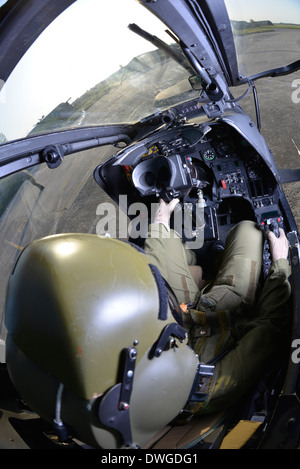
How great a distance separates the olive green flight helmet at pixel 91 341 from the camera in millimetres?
921

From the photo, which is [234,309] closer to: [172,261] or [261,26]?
[172,261]

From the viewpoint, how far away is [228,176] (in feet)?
7.91

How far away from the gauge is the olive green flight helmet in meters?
1.51

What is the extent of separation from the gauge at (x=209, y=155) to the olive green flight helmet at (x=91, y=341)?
1512mm

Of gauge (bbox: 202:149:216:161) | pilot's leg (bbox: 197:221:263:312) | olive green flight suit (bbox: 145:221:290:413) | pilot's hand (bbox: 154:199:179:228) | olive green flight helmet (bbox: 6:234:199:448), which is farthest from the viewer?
gauge (bbox: 202:149:216:161)

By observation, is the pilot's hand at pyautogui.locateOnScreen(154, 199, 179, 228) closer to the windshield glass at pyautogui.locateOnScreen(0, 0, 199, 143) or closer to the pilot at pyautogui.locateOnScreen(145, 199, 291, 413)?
the pilot at pyautogui.locateOnScreen(145, 199, 291, 413)

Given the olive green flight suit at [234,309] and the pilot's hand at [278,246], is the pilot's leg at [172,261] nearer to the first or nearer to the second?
the olive green flight suit at [234,309]

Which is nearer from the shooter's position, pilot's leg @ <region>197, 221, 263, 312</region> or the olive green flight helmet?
the olive green flight helmet

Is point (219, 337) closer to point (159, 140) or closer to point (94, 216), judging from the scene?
point (159, 140)

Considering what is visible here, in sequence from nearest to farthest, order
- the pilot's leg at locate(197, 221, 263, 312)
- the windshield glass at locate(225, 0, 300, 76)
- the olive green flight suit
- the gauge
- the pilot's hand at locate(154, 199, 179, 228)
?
the olive green flight suit < the pilot's leg at locate(197, 221, 263, 312) < the pilot's hand at locate(154, 199, 179, 228) < the windshield glass at locate(225, 0, 300, 76) < the gauge

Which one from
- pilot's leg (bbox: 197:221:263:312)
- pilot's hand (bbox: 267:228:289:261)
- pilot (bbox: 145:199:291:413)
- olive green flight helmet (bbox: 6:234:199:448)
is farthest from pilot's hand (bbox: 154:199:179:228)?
olive green flight helmet (bbox: 6:234:199:448)

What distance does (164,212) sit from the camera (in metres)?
2.20

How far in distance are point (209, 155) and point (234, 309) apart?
115cm

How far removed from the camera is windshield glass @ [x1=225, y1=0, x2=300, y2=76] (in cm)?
221
